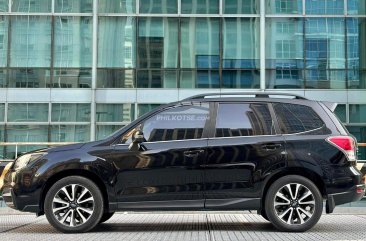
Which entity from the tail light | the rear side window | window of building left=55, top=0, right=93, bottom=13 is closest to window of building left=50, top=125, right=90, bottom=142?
window of building left=55, top=0, right=93, bottom=13

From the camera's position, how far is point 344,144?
8070 mm

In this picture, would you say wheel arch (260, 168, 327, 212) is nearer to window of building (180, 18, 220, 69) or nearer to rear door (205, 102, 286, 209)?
rear door (205, 102, 286, 209)

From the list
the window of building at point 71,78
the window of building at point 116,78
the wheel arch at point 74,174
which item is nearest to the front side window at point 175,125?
the wheel arch at point 74,174

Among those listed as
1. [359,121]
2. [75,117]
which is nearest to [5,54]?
[75,117]

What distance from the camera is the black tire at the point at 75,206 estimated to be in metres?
8.02

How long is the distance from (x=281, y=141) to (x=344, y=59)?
1648 centimetres

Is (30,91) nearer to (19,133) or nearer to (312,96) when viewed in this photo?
(19,133)

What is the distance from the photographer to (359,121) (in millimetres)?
23594

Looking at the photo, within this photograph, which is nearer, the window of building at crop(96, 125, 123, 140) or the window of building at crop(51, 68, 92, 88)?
the window of building at crop(96, 125, 123, 140)

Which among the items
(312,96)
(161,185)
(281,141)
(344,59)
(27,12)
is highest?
(27,12)

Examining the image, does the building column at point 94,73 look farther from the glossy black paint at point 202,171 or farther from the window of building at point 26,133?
the glossy black paint at point 202,171

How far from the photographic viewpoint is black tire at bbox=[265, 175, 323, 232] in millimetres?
7953

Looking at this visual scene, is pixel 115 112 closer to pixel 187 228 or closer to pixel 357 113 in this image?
pixel 357 113

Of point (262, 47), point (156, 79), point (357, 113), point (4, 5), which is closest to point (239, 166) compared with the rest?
point (156, 79)
